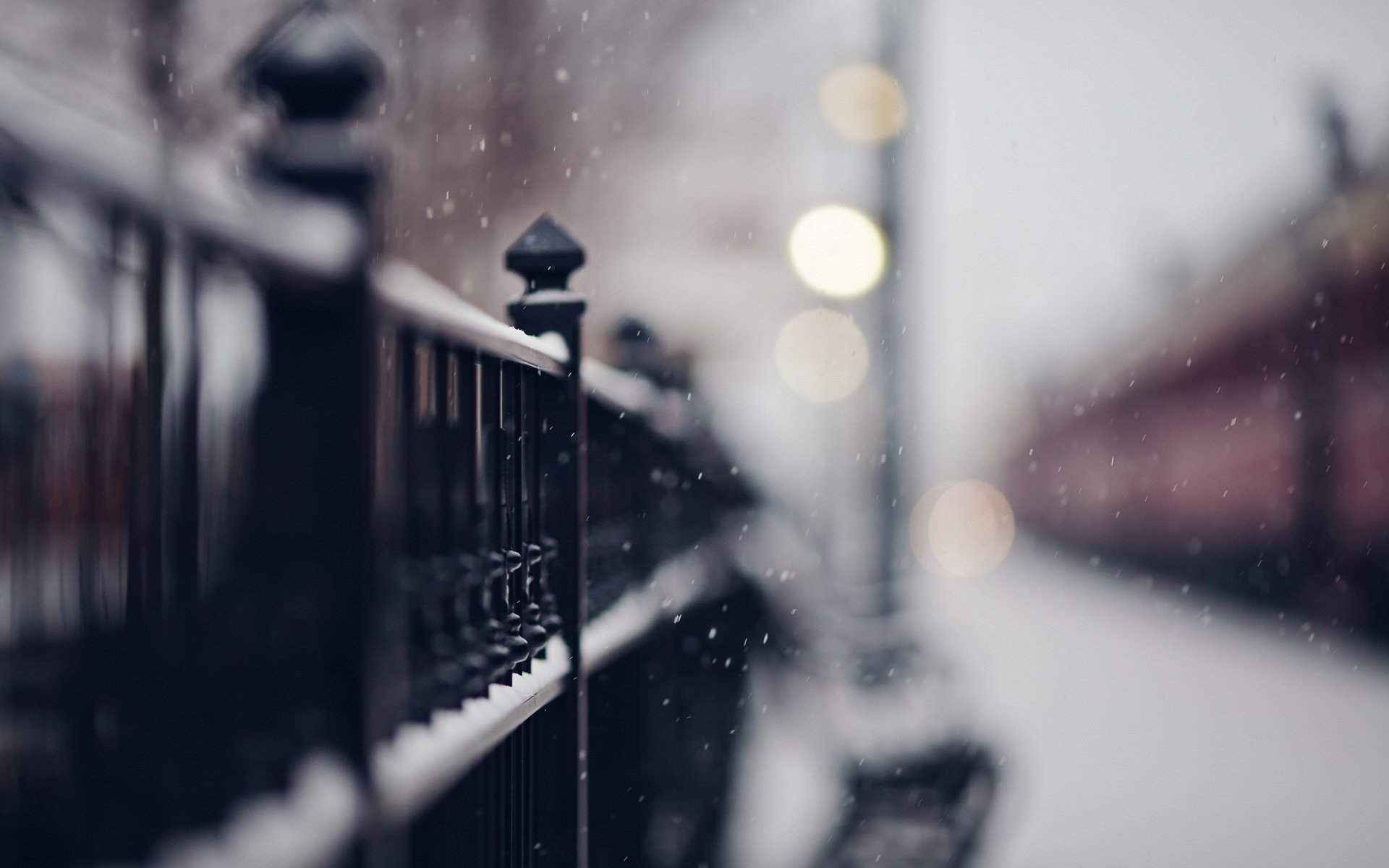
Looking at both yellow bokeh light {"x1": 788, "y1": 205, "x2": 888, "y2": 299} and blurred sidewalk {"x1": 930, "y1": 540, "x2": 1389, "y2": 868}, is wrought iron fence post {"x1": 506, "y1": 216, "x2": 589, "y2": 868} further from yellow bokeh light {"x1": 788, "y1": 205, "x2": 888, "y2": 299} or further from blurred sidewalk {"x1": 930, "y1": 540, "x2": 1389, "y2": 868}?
yellow bokeh light {"x1": 788, "y1": 205, "x2": 888, "y2": 299}

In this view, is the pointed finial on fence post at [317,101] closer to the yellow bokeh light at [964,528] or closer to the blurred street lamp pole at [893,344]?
the blurred street lamp pole at [893,344]

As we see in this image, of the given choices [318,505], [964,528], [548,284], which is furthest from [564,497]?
[964,528]

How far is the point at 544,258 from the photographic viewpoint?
2.99 m

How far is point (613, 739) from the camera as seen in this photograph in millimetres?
3789

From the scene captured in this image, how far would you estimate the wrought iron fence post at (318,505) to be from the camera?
132cm

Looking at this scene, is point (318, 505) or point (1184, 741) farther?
point (1184, 741)

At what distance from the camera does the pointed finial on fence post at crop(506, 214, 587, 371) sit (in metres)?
2.91


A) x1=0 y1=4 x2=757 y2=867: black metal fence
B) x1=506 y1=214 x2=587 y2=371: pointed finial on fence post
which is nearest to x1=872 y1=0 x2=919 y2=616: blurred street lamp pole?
x1=506 y1=214 x2=587 y2=371: pointed finial on fence post

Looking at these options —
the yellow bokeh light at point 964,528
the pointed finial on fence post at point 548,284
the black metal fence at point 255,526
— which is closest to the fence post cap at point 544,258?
the pointed finial on fence post at point 548,284

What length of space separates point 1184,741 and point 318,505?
10.3 m

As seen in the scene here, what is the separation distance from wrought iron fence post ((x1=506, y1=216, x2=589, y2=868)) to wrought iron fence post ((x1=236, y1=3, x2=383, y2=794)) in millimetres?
1324

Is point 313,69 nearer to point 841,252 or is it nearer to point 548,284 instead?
point 548,284

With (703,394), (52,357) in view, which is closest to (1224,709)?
(703,394)

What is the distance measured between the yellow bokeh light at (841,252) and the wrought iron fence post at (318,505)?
25.3ft
